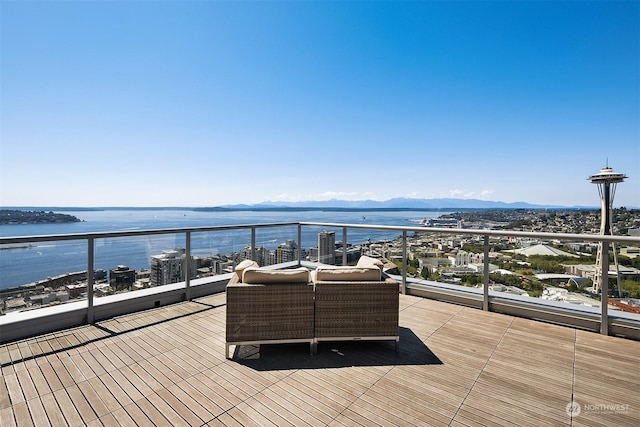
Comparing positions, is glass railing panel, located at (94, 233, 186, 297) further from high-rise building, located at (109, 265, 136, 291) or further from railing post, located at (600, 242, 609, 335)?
railing post, located at (600, 242, 609, 335)

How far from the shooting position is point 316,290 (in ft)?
9.11

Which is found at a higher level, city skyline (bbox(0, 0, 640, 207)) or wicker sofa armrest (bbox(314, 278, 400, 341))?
city skyline (bbox(0, 0, 640, 207))

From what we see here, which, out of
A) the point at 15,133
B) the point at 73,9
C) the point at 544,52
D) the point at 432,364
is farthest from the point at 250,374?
the point at 15,133

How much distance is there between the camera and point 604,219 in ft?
19.8

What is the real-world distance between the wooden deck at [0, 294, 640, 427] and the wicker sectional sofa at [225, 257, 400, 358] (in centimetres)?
23

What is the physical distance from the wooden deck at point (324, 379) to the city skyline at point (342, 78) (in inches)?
264

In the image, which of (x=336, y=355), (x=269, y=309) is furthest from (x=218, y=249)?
(x=336, y=355)

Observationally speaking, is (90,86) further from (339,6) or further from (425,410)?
(425,410)

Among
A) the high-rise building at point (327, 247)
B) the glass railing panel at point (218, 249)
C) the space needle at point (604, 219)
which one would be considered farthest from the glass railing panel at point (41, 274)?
the space needle at point (604, 219)

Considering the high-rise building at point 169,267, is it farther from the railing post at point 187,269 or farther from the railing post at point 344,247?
the railing post at point 344,247

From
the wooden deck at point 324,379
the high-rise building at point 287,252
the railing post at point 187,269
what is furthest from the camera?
the high-rise building at point 287,252

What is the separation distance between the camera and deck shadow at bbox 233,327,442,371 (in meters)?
2.61

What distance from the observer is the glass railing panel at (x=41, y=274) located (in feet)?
9.88

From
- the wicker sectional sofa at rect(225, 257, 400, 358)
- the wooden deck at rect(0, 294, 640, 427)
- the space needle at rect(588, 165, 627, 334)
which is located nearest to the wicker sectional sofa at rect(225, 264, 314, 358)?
the wicker sectional sofa at rect(225, 257, 400, 358)
